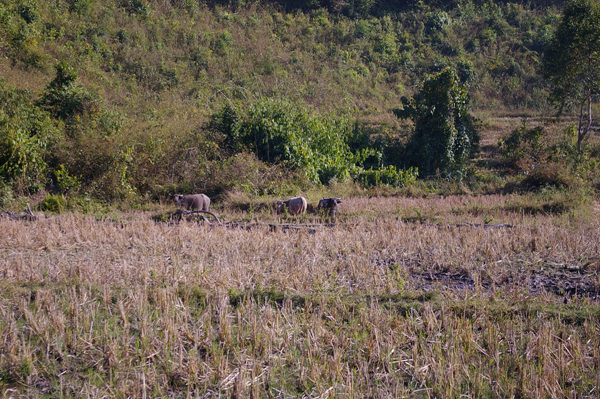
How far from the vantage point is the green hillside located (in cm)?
1127

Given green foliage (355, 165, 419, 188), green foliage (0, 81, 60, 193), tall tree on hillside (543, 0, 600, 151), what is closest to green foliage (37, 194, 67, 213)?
green foliage (0, 81, 60, 193)

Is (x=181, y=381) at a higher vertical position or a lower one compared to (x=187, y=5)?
lower

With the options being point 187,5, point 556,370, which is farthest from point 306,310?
point 187,5

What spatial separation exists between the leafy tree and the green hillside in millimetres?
664

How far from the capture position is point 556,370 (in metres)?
2.88

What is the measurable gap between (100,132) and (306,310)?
9.72 meters

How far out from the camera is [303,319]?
3.62 m

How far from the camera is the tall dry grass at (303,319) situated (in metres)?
2.86

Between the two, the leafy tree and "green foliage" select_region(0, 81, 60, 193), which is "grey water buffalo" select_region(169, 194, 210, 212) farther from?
the leafy tree

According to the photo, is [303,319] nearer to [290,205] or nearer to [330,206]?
[330,206]

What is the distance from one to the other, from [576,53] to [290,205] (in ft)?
39.3

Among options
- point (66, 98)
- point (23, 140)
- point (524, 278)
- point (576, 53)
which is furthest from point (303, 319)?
point (576, 53)

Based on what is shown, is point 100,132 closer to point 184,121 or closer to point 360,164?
point 184,121

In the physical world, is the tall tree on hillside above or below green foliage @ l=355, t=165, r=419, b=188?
above
